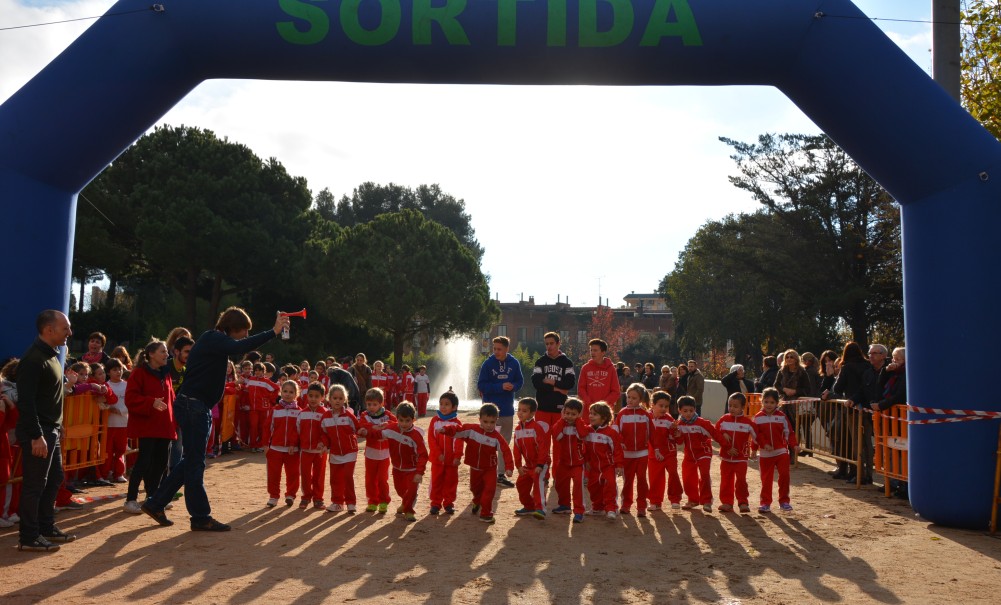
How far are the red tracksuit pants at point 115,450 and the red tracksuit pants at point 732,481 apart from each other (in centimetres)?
739

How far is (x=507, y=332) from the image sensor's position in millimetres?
86312

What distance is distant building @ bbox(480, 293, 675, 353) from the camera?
273 feet

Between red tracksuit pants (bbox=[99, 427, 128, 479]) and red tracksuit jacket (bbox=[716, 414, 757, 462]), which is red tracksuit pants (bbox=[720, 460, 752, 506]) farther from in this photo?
red tracksuit pants (bbox=[99, 427, 128, 479])

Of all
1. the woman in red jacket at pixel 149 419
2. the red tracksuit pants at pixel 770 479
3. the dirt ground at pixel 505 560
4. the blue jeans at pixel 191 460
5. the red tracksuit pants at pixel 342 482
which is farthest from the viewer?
the red tracksuit pants at pixel 770 479

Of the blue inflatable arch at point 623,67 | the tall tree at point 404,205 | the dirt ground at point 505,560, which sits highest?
the tall tree at point 404,205

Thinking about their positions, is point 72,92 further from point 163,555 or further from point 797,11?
point 797,11

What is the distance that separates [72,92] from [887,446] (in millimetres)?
10052

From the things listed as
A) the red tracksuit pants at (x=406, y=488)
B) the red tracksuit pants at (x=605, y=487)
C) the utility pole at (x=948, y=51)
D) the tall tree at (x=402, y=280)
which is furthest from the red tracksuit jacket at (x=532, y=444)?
the tall tree at (x=402, y=280)

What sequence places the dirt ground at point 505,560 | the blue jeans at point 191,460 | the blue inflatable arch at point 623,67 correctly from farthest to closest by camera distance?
the blue inflatable arch at point 623,67 < the blue jeans at point 191,460 < the dirt ground at point 505,560

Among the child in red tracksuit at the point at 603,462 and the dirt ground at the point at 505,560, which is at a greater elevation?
the child in red tracksuit at the point at 603,462

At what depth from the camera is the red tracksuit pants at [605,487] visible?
9.29 metres

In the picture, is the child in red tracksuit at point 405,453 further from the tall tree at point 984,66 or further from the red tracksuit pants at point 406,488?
the tall tree at point 984,66

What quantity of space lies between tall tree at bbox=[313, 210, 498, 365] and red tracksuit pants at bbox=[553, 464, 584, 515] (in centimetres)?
2853

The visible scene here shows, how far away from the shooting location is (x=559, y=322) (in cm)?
8325
